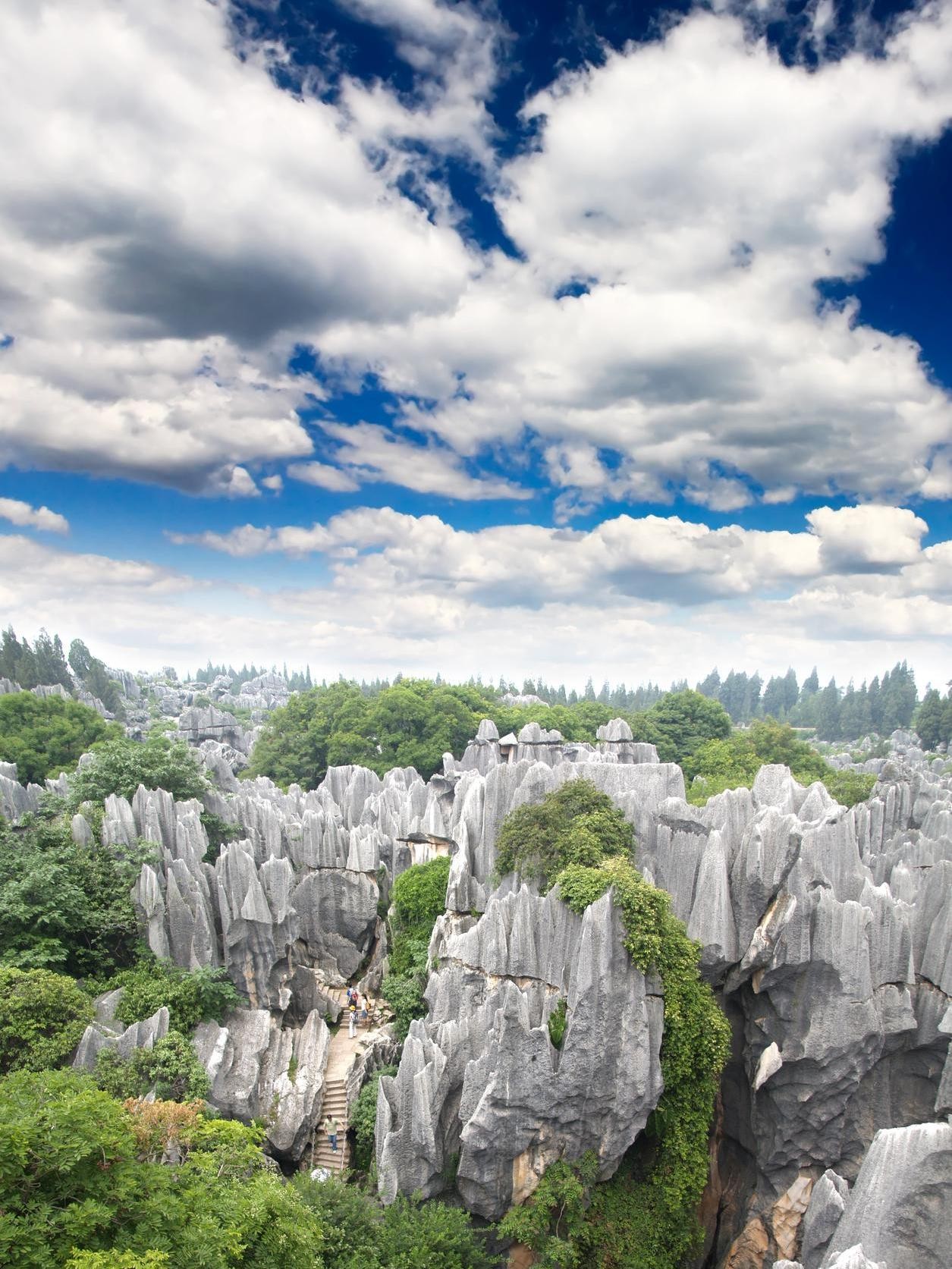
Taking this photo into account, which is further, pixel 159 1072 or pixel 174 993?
pixel 174 993

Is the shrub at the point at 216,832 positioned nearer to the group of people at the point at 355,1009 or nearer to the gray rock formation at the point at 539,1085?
the group of people at the point at 355,1009

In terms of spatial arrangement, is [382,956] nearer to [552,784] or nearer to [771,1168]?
[552,784]

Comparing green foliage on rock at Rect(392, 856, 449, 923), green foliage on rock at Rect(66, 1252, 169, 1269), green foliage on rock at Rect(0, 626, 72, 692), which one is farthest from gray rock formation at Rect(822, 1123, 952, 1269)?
green foliage on rock at Rect(0, 626, 72, 692)

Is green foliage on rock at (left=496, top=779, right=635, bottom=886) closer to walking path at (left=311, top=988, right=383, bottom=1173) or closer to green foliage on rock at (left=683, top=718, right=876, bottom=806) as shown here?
walking path at (left=311, top=988, right=383, bottom=1173)

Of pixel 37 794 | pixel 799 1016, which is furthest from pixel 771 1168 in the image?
pixel 37 794

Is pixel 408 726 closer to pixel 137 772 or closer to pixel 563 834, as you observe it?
pixel 137 772

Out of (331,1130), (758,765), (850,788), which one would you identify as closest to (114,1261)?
(331,1130)

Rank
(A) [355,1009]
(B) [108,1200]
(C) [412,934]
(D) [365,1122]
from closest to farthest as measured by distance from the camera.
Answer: (B) [108,1200]
(D) [365,1122]
(A) [355,1009]
(C) [412,934]

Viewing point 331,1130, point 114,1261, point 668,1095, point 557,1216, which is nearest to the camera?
point 114,1261
